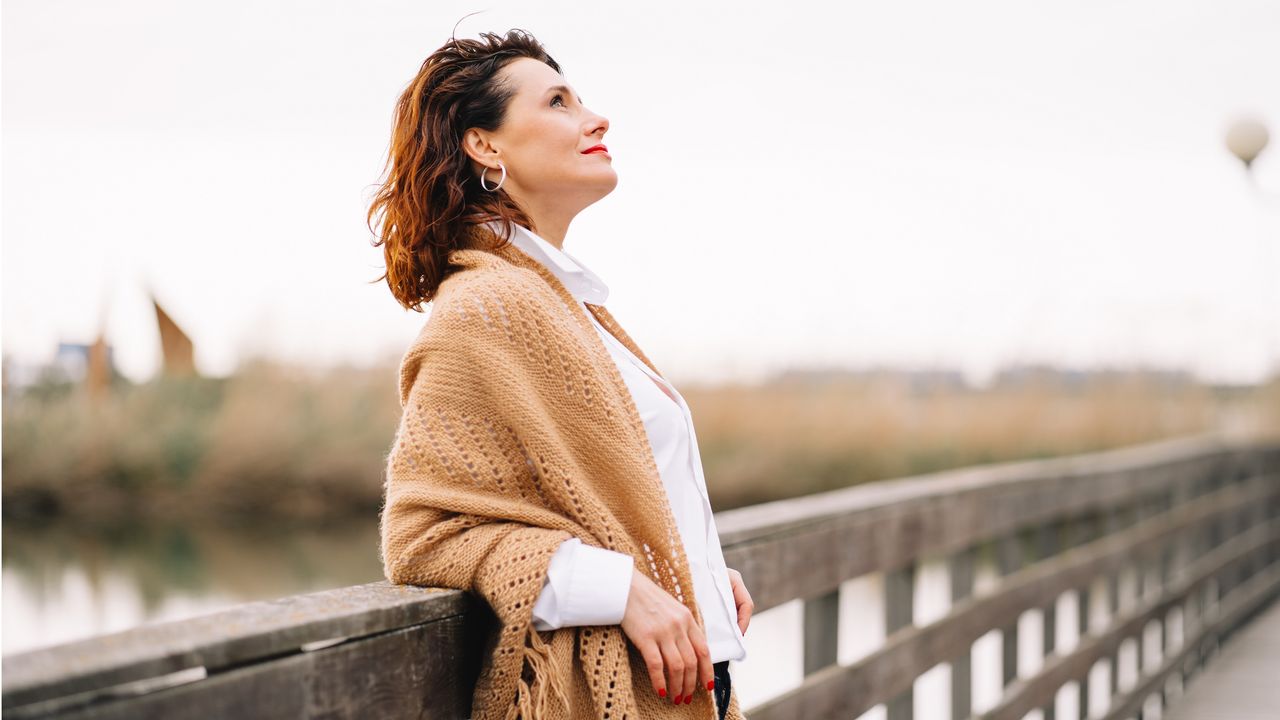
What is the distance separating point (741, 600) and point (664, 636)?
31 centimetres

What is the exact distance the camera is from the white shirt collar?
140cm

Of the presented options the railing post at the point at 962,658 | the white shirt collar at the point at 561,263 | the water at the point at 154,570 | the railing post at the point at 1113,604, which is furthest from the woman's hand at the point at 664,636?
the water at the point at 154,570

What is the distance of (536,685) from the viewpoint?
1.19m

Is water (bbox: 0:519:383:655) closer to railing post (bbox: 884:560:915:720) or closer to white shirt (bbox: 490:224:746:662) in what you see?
railing post (bbox: 884:560:915:720)

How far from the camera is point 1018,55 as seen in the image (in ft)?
30.2

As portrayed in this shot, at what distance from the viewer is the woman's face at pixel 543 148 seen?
144 cm

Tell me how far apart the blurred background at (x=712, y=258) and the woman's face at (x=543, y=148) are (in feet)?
10.5

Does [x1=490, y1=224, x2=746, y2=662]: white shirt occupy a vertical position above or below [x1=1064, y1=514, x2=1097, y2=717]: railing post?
above

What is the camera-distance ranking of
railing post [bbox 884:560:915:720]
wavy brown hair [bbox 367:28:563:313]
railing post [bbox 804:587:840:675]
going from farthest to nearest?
railing post [bbox 884:560:915:720] → railing post [bbox 804:587:840:675] → wavy brown hair [bbox 367:28:563:313]

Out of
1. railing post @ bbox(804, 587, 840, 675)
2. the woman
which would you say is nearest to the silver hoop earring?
the woman

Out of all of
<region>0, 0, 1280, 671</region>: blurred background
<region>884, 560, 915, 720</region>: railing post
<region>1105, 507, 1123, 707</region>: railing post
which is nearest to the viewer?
<region>884, 560, 915, 720</region>: railing post

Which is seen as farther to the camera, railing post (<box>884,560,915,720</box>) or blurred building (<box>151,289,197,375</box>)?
blurred building (<box>151,289,197,375</box>)

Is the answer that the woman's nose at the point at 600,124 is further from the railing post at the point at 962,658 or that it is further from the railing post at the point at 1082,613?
the railing post at the point at 1082,613

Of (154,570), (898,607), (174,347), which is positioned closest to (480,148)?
(898,607)
